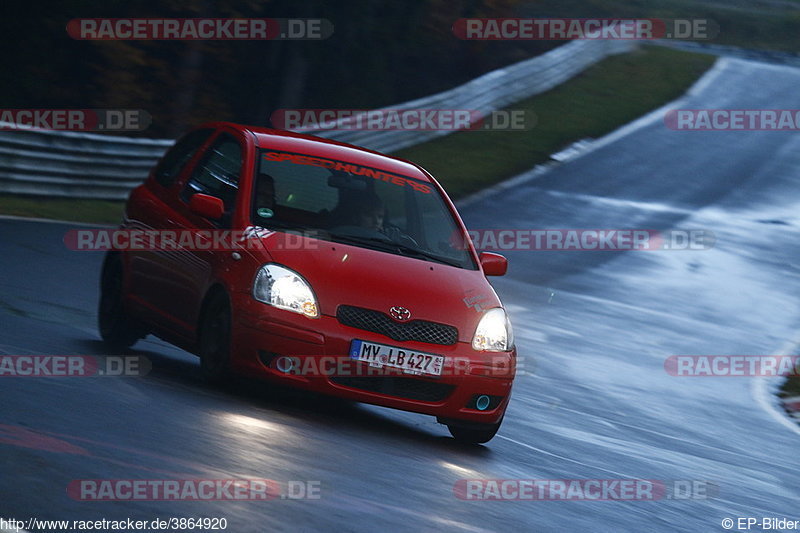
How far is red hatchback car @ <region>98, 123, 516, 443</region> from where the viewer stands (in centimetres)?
745

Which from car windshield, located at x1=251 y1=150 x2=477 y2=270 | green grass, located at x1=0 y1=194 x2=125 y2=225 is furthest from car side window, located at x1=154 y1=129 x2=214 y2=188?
green grass, located at x1=0 y1=194 x2=125 y2=225

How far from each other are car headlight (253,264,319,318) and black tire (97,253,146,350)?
1.95 metres

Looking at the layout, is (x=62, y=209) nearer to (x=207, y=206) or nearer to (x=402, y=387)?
(x=207, y=206)

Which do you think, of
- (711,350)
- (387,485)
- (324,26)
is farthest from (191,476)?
(324,26)

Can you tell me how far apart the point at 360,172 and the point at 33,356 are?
2323 mm

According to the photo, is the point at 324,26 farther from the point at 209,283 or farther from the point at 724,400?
the point at 209,283

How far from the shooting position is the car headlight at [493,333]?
7773 mm

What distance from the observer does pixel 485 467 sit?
7.35m

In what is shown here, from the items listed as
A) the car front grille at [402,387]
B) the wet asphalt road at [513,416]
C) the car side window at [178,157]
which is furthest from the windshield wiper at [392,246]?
the car side window at [178,157]

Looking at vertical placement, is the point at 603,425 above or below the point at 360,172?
below

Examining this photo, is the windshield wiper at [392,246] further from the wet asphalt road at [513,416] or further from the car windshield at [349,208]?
the wet asphalt road at [513,416]

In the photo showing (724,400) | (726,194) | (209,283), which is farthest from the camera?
(726,194)

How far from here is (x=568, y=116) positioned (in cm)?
3148

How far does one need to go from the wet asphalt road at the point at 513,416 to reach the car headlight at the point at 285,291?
600 mm
